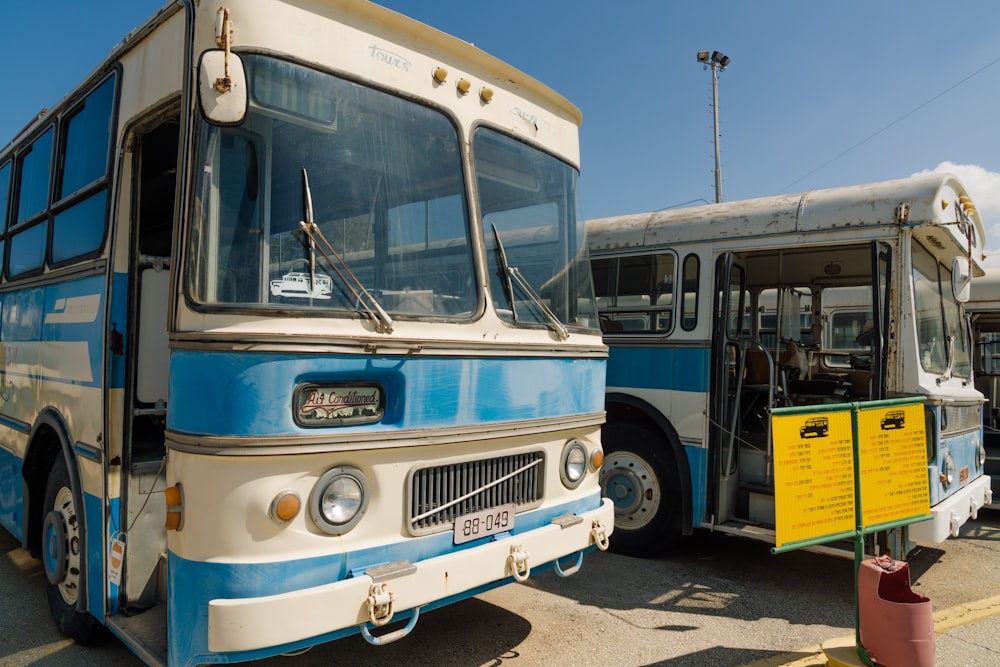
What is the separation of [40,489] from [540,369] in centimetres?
321

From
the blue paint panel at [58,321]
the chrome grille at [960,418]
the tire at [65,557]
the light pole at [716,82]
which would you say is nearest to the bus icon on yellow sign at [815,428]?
the chrome grille at [960,418]

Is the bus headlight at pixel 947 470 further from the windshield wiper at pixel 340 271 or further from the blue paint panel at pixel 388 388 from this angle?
→ the windshield wiper at pixel 340 271

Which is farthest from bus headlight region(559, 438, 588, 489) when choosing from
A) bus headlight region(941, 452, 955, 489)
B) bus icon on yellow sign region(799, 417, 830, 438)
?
bus headlight region(941, 452, 955, 489)

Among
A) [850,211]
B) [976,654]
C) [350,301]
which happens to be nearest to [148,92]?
[350,301]

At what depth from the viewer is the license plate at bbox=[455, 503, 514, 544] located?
326cm

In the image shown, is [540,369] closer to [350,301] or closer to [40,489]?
[350,301]

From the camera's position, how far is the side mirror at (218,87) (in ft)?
8.87

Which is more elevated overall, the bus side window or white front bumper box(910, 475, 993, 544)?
the bus side window

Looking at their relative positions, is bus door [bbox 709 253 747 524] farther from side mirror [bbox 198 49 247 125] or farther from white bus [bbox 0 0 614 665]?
side mirror [bbox 198 49 247 125]

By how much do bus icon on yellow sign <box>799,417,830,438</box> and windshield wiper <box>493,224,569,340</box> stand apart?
1.26 meters

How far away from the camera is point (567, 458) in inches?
153

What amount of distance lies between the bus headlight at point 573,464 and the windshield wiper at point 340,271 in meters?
1.37

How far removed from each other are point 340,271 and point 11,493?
3.45 m

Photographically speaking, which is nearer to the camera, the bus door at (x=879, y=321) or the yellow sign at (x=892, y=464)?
the yellow sign at (x=892, y=464)
